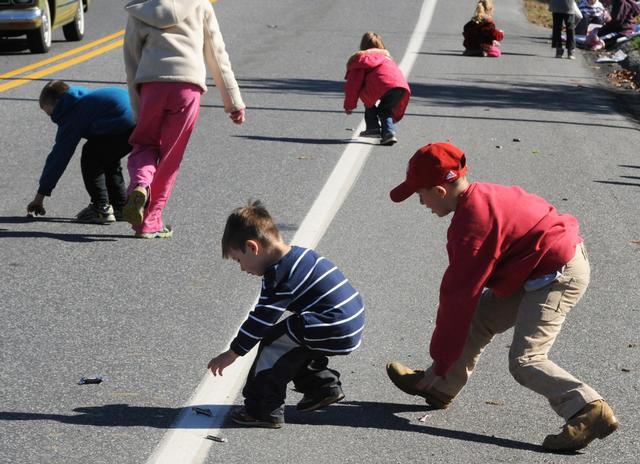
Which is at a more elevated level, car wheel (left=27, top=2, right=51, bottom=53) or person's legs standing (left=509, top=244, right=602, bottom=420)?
person's legs standing (left=509, top=244, right=602, bottom=420)

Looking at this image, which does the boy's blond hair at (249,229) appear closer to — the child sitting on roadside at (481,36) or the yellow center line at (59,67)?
the yellow center line at (59,67)

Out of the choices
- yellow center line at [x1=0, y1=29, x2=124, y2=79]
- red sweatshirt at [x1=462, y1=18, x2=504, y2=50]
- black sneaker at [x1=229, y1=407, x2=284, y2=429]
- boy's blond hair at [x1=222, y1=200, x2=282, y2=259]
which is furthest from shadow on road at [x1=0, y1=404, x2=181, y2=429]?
red sweatshirt at [x1=462, y1=18, x2=504, y2=50]

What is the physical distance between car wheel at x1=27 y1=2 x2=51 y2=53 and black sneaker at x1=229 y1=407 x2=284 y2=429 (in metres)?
13.2

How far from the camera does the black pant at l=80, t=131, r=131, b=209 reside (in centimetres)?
834

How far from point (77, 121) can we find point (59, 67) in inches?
333

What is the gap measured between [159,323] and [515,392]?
6.21 feet

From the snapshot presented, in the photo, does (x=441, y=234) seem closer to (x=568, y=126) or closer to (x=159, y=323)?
(x=159, y=323)

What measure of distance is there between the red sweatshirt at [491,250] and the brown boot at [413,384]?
0.17 m

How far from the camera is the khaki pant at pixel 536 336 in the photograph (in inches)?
195

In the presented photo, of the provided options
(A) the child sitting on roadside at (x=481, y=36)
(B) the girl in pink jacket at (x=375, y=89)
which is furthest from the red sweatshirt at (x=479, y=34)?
(B) the girl in pink jacket at (x=375, y=89)

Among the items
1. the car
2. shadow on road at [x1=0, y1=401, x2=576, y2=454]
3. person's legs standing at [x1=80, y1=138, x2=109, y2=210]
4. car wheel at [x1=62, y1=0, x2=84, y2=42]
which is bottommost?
car wheel at [x1=62, y1=0, x2=84, y2=42]

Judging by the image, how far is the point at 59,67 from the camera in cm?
1630

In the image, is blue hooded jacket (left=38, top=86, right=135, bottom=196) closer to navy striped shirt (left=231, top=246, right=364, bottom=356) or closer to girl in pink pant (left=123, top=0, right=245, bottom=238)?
girl in pink pant (left=123, top=0, right=245, bottom=238)

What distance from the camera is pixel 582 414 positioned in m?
4.88
